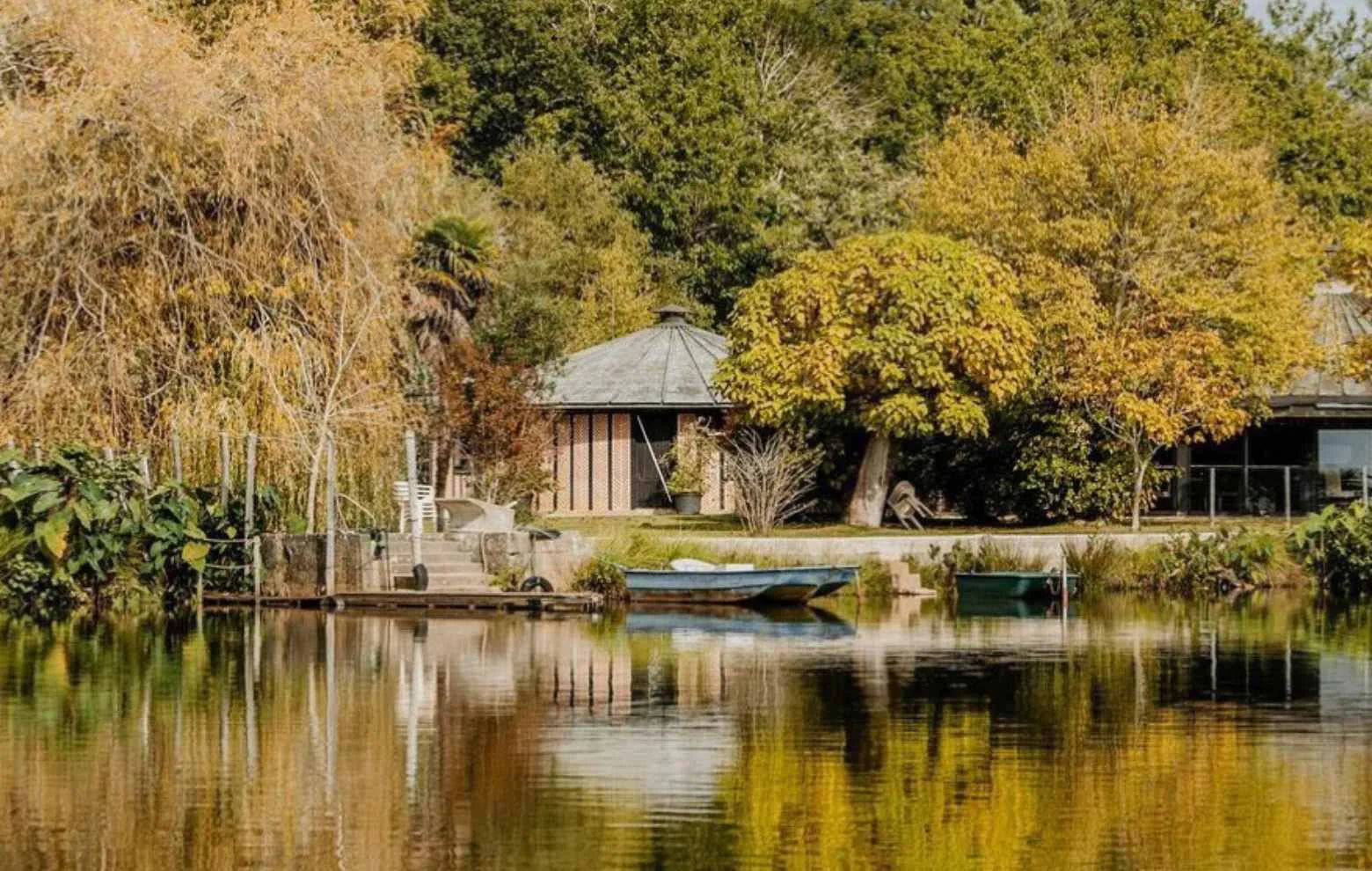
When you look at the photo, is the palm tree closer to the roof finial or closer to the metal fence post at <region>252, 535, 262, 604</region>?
the metal fence post at <region>252, 535, 262, 604</region>

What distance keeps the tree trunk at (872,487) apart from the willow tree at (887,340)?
0.87m

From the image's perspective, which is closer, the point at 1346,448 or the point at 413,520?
the point at 413,520

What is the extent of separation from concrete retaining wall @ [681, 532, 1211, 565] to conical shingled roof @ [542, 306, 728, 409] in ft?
40.3

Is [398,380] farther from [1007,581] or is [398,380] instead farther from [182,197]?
[1007,581]

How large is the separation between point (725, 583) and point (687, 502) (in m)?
16.8

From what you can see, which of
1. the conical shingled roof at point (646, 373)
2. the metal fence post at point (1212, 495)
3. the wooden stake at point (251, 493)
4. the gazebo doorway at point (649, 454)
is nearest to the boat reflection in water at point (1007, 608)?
the metal fence post at point (1212, 495)

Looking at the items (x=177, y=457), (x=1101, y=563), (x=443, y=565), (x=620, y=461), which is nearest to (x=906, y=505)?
(x=1101, y=563)

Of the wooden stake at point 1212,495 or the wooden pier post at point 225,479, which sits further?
the wooden stake at point 1212,495

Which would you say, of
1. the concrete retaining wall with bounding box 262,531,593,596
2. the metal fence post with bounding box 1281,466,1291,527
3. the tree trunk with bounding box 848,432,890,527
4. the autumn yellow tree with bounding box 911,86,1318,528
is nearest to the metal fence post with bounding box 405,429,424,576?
the concrete retaining wall with bounding box 262,531,593,596

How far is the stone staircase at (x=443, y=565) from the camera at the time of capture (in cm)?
4047

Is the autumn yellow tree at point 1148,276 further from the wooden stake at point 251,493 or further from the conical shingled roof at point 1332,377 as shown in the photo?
the wooden stake at point 251,493

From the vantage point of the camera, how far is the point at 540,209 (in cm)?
7381

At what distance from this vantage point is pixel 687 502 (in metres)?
58.9

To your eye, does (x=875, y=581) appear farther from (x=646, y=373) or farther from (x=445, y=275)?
(x=646, y=373)
